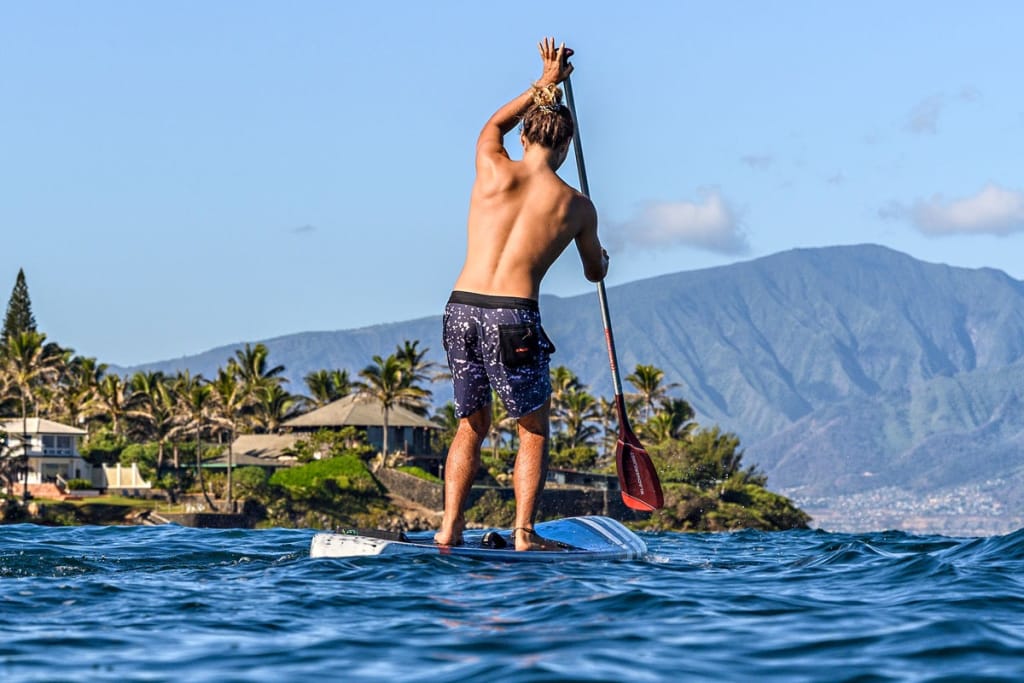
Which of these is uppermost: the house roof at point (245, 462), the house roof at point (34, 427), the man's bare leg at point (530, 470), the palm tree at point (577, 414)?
→ the palm tree at point (577, 414)

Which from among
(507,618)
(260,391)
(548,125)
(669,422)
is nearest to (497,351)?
(548,125)

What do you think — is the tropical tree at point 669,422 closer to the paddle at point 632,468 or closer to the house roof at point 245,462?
the house roof at point 245,462

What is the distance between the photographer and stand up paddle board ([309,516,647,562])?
28.0 ft

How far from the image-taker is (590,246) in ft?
29.7

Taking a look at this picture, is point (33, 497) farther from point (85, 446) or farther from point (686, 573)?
point (686, 573)

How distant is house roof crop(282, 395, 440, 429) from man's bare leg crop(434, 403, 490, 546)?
256ft

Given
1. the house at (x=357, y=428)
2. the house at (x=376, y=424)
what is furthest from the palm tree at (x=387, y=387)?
the house at (x=357, y=428)

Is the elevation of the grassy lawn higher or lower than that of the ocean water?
higher

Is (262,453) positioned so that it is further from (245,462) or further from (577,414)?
(577,414)

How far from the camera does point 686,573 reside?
8.31 m

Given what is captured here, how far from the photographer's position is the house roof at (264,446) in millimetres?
87562

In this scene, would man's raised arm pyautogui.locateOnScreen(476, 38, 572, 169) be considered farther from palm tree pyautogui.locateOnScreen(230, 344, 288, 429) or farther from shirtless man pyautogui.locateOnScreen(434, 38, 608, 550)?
palm tree pyautogui.locateOnScreen(230, 344, 288, 429)

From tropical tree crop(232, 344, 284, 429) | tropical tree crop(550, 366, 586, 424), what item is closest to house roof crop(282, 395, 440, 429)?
tropical tree crop(232, 344, 284, 429)

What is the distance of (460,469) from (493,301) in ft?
3.34
